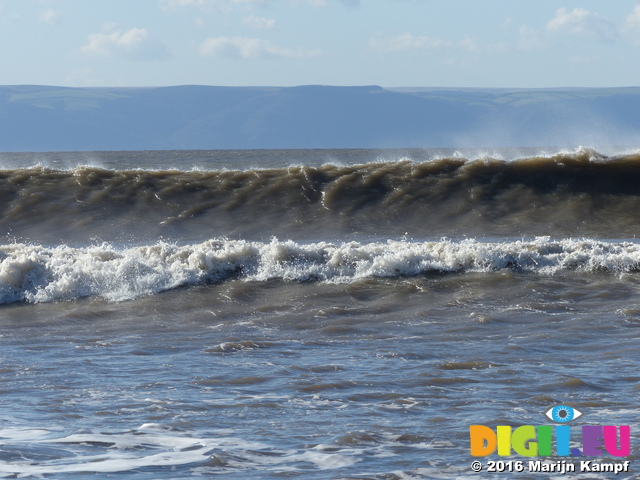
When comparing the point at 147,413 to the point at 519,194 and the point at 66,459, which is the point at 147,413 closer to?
the point at 66,459

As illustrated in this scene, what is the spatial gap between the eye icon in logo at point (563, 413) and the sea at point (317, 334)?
0.26ft

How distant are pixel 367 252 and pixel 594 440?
7185mm

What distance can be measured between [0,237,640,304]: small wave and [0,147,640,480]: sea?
4 centimetres

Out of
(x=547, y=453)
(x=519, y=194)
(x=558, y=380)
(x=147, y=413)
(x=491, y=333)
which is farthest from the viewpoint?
(x=519, y=194)

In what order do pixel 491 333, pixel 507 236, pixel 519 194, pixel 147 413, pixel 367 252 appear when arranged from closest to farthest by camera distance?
pixel 147 413 < pixel 491 333 < pixel 367 252 < pixel 507 236 < pixel 519 194

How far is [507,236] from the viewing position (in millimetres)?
16125

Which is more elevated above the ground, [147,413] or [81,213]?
[81,213]

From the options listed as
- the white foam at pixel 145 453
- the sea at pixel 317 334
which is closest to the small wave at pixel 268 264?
the sea at pixel 317 334

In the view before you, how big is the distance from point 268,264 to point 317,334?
353 centimetres

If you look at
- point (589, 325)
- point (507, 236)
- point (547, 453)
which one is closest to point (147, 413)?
point (547, 453)

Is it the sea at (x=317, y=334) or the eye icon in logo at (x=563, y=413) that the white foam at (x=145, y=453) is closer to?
the sea at (x=317, y=334)

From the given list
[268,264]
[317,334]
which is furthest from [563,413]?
[268,264]

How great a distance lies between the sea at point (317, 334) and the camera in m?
5.89

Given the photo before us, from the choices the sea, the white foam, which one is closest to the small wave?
the sea
